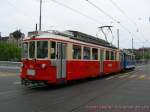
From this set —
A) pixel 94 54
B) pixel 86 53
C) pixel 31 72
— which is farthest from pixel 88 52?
pixel 31 72

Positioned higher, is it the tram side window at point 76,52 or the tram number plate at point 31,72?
the tram side window at point 76,52

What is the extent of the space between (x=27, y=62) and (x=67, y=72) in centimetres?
257

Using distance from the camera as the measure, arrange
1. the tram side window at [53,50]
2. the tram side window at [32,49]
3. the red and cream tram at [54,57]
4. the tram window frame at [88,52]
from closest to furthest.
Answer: the red and cream tram at [54,57] < the tram side window at [53,50] < the tram side window at [32,49] < the tram window frame at [88,52]

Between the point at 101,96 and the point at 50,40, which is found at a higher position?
the point at 50,40

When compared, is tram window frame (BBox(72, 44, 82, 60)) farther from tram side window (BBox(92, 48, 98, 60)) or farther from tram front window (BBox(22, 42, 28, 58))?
tram side window (BBox(92, 48, 98, 60))

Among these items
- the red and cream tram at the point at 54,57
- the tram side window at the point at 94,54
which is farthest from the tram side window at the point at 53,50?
the tram side window at the point at 94,54

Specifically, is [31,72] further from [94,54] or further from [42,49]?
[94,54]

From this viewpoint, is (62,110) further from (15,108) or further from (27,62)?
(27,62)

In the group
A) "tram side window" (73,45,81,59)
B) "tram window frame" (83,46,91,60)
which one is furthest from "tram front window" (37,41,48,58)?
"tram window frame" (83,46,91,60)

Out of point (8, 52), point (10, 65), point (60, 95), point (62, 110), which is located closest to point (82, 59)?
point (60, 95)

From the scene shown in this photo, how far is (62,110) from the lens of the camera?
12.1m

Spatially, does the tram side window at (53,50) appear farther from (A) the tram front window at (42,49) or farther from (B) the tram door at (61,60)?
(B) the tram door at (61,60)

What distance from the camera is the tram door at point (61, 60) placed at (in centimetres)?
1959

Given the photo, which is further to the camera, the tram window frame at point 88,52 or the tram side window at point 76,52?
the tram window frame at point 88,52
